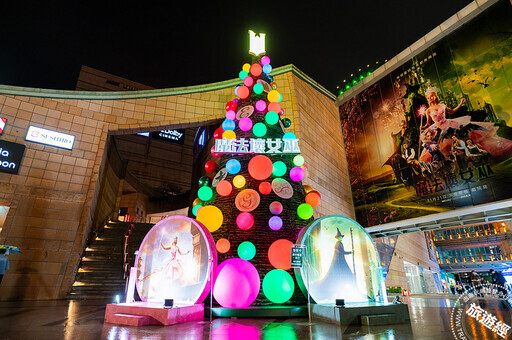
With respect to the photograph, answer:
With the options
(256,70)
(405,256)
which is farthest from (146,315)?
(405,256)

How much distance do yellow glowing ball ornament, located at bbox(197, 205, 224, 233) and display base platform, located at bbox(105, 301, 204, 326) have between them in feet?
7.03

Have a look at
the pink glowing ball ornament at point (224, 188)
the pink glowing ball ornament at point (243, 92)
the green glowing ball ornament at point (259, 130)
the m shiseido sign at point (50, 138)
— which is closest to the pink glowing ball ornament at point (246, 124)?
the green glowing ball ornament at point (259, 130)

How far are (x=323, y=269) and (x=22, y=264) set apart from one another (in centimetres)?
956

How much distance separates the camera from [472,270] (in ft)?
136

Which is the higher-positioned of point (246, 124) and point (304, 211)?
point (246, 124)

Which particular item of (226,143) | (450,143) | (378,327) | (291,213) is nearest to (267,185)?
(291,213)

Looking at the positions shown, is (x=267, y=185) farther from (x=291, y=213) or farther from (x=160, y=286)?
(x=160, y=286)

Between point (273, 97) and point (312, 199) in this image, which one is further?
point (273, 97)

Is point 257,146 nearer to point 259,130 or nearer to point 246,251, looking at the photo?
point 259,130

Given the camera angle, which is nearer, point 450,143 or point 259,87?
point 259,87

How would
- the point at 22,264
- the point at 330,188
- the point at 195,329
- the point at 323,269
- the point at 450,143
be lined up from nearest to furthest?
the point at 195,329 → the point at 323,269 → the point at 22,264 → the point at 450,143 → the point at 330,188

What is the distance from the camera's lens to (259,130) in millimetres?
8016

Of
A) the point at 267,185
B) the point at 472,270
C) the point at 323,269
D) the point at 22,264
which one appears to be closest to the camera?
the point at 323,269

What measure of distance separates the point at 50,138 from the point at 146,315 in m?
8.94
